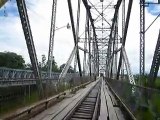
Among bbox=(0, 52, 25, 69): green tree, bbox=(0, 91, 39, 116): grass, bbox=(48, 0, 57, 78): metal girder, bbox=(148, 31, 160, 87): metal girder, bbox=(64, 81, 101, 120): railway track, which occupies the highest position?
bbox=(0, 52, 25, 69): green tree

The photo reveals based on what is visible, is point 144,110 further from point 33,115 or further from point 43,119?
point 33,115

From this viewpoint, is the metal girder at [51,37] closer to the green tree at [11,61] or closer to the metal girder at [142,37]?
the metal girder at [142,37]

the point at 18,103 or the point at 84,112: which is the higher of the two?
the point at 18,103

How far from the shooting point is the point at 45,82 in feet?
51.0

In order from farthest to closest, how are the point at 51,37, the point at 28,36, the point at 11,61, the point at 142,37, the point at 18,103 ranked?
the point at 11,61 < the point at 51,37 < the point at 142,37 < the point at 28,36 < the point at 18,103

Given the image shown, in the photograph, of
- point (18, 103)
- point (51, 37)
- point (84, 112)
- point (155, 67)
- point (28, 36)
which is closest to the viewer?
point (18, 103)

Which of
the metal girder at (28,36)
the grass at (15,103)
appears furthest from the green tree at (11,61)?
the grass at (15,103)

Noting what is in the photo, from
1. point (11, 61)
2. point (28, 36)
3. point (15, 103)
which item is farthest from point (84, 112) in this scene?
point (11, 61)

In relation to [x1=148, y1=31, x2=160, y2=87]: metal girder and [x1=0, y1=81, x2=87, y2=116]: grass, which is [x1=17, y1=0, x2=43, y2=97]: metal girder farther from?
[x1=148, y1=31, x2=160, y2=87]: metal girder

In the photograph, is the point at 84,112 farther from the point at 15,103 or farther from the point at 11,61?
the point at 11,61

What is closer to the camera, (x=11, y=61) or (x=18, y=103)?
A: (x=18, y=103)

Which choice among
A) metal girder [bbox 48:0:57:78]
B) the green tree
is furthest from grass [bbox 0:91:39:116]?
the green tree

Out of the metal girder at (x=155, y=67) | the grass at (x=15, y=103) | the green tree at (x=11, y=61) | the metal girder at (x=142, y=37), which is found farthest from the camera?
the green tree at (x=11, y=61)

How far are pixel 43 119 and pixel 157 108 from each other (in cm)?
466
